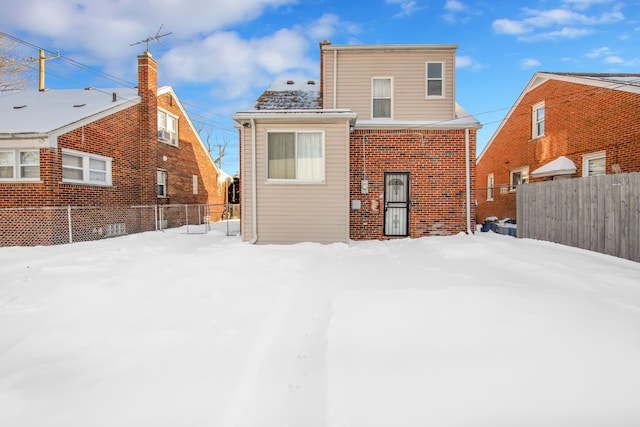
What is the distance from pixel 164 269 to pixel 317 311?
3.53 meters

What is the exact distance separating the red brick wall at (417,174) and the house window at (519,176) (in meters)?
7.35

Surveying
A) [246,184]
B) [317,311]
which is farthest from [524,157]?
[317,311]

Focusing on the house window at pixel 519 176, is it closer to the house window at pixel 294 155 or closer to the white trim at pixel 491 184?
the white trim at pixel 491 184

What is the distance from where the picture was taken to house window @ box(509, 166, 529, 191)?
51.1 feet

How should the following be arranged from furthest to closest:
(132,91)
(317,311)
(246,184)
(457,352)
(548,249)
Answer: (132,91), (246,184), (548,249), (317,311), (457,352)

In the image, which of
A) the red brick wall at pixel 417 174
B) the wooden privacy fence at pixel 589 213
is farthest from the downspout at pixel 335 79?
the wooden privacy fence at pixel 589 213

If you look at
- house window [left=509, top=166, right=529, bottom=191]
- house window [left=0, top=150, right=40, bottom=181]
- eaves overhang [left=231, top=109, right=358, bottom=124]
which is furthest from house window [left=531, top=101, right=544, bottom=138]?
house window [left=0, top=150, right=40, bottom=181]

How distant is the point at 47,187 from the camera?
32.9ft

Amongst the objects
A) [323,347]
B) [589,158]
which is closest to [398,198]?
[323,347]

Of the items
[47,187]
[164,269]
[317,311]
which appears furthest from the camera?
[47,187]

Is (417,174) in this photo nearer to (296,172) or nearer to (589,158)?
(296,172)

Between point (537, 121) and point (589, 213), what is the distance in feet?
31.1

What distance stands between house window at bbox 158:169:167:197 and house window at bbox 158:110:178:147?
162 centimetres

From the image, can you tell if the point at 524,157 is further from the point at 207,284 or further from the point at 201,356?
the point at 201,356
